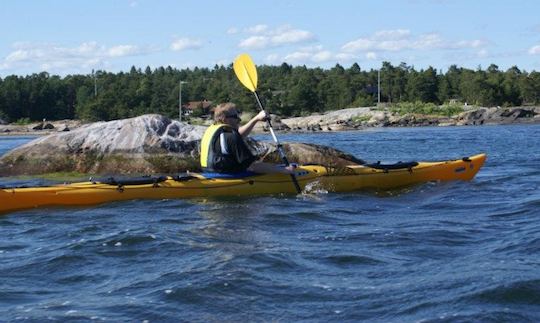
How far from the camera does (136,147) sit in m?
12.0

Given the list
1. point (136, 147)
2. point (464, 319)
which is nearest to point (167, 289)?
point (464, 319)

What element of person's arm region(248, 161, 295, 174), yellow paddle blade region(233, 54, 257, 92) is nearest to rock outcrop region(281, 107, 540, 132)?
yellow paddle blade region(233, 54, 257, 92)

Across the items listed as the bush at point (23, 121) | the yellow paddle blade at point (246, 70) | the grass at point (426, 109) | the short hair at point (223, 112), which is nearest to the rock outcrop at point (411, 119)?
the grass at point (426, 109)

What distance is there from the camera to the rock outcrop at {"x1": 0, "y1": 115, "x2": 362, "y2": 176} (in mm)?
11945

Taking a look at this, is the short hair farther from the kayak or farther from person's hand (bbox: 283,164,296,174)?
person's hand (bbox: 283,164,296,174)

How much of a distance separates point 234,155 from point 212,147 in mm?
260

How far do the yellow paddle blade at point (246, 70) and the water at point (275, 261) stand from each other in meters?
2.80

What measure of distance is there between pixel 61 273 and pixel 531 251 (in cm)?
330

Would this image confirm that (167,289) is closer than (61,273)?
Yes

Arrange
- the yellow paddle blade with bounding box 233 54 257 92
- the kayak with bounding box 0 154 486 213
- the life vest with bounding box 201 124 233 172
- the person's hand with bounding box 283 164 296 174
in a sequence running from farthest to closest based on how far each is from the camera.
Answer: the yellow paddle blade with bounding box 233 54 257 92
the person's hand with bounding box 283 164 296 174
the life vest with bounding box 201 124 233 172
the kayak with bounding box 0 154 486 213

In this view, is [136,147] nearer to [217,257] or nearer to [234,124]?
[234,124]

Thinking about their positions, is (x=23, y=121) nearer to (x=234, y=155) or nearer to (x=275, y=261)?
(x=234, y=155)

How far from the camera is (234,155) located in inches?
343

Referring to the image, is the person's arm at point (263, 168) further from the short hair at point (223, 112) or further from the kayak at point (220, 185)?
the short hair at point (223, 112)
